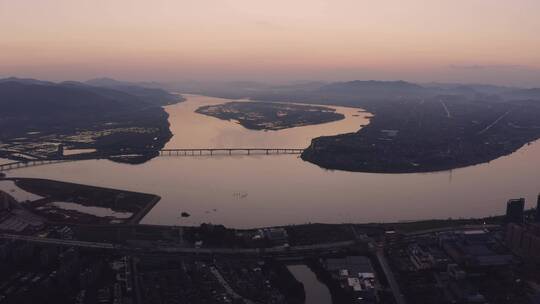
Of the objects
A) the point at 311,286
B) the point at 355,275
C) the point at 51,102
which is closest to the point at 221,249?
the point at 311,286

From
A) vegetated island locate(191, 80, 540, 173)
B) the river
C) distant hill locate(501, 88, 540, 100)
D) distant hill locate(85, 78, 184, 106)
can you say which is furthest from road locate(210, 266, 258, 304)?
distant hill locate(501, 88, 540, 100)

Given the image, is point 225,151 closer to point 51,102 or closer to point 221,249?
point 221,249

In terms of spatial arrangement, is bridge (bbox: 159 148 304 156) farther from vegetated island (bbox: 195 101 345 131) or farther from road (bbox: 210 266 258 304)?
road (bbox: 210 266 258 304)

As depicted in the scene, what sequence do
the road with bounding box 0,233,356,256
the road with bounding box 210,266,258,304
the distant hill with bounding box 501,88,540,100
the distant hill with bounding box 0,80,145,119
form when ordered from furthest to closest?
the distant hill with bounding box 501,88,540,100 < the distant hill with bounding box 0,80,145,119 < the road with bounding box 0,233,356,256 < the road with bounding box 210,266,258,304

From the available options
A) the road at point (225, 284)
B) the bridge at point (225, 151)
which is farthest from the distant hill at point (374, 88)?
the road at point (225, 284)

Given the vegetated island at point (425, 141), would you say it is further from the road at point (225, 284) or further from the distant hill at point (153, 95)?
the distant hill at point (153, 95)

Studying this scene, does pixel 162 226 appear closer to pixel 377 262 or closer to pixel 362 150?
pixel 377 262
